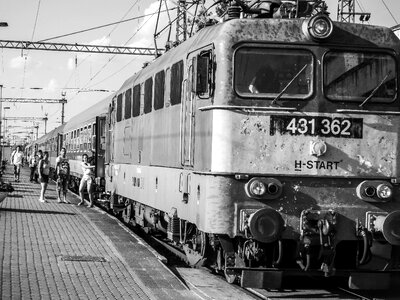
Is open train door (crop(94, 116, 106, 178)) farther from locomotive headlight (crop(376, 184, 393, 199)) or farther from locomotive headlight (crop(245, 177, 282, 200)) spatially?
locomotive headlight (crop(376, 184, 393, 199))

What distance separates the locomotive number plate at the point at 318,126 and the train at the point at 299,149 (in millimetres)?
13

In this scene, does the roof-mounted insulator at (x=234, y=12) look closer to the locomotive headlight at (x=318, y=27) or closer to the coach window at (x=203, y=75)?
the coach window at (x=203, y=75)

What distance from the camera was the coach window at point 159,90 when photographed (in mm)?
13001

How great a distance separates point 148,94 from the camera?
1455 centimetres

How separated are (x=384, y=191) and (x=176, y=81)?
153 inches

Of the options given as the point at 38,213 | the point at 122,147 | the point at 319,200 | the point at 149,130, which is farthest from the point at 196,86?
the point at 38,213

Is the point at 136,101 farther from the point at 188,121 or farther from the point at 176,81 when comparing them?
the point at 188,121

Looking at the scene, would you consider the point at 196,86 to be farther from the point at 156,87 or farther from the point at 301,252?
the point at 156,87

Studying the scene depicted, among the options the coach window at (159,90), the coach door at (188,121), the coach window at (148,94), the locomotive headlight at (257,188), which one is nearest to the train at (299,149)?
the locomotive headlight at (257,188)

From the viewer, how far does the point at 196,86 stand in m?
9.77

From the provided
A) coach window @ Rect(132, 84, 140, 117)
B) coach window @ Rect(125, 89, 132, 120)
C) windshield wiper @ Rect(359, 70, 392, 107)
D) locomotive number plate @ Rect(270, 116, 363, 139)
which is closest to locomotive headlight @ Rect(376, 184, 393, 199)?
locomotive number plate @ Rect(270, 116, 363, 139)

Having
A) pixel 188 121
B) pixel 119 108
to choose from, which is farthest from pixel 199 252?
pixel 119 108

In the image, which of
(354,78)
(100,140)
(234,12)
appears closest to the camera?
(354,78)

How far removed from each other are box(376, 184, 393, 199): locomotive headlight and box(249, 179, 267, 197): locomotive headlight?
59.8 inches
